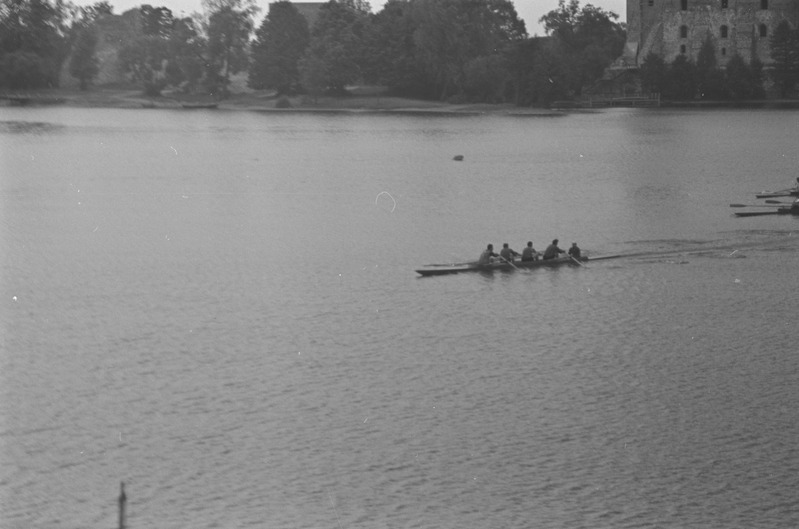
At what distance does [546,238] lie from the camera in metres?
66.8

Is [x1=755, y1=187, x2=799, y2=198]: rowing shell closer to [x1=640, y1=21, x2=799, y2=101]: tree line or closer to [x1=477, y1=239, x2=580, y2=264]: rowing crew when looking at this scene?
[x1=477, y1=239, x2=580, y2=264]: rowing crew

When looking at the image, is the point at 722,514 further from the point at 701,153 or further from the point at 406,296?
the point at 701,153

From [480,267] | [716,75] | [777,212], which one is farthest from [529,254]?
[716,75]

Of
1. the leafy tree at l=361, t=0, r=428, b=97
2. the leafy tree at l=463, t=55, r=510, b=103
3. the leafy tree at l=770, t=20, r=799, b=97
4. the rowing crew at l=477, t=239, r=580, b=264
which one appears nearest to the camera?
the rowing crew at l=477, t=239, r=580, b=264

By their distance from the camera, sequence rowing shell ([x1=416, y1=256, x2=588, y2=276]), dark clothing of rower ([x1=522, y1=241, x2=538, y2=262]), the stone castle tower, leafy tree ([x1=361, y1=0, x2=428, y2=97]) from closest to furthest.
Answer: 1. rowing shell ([x1=416, y1=256, x2=588, y2=276])
2. dark clothing of rower ([x1=522, y1=241, x2=538, y2=262])
3. leafy tree ([x1=361, y1=0, x2=428, y2=97])
4. the stone castle tower

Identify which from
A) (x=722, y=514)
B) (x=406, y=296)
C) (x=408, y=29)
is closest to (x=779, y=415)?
(x=722, y=514)

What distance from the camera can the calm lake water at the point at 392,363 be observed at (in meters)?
30.6

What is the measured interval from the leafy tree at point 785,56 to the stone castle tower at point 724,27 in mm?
4903

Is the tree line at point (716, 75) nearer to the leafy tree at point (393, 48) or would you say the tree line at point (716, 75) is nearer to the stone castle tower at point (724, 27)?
the stone castle tower at point (724, 27)

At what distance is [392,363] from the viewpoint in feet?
136

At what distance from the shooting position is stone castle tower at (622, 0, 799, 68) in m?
197

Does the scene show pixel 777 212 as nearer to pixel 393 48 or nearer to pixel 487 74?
pixel 487 74

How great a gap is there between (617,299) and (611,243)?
44.9 feet

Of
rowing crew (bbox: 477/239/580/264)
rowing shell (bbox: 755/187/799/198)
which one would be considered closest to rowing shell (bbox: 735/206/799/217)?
rowing shell (bbox: 755/187/799/198)
